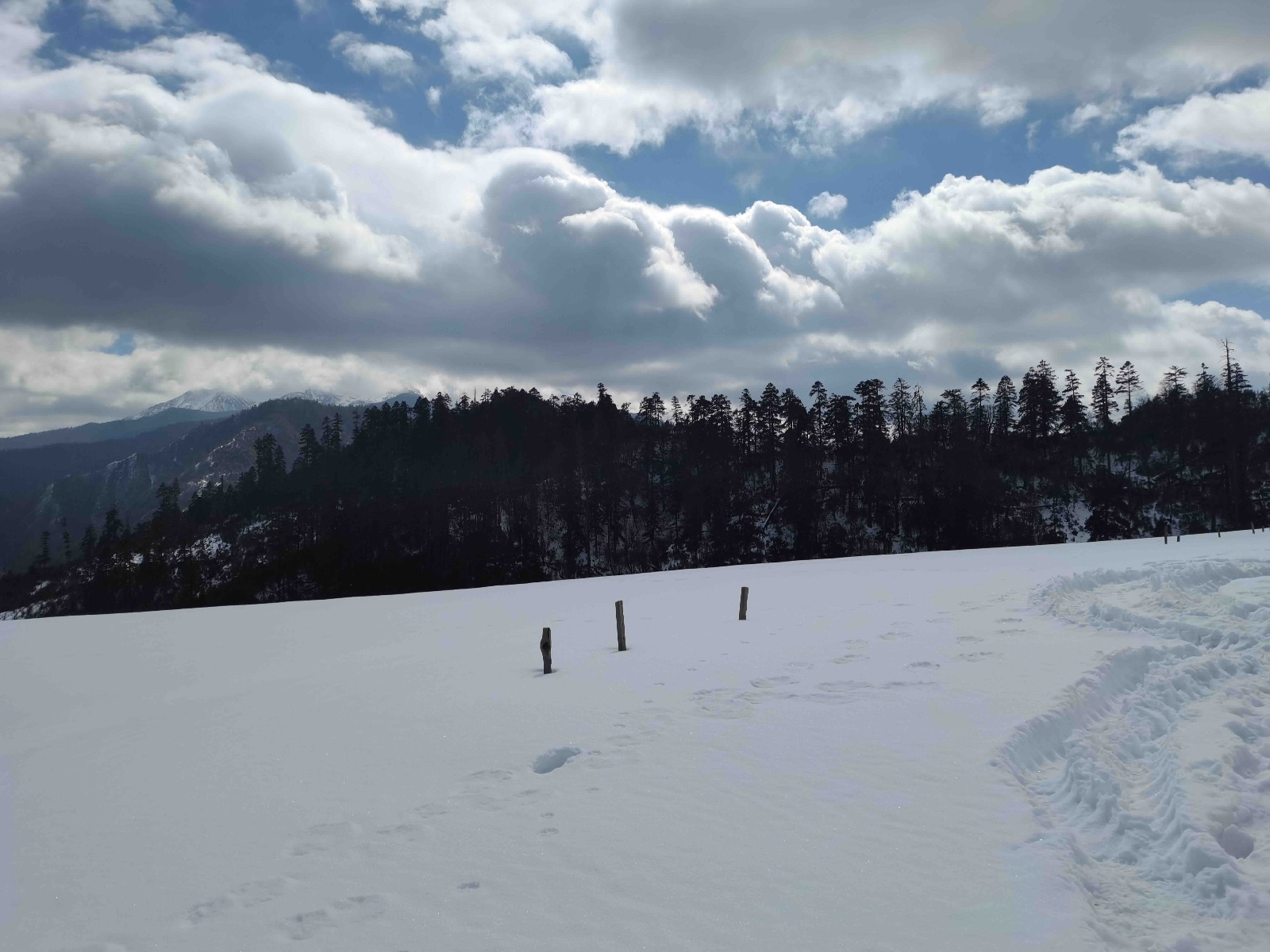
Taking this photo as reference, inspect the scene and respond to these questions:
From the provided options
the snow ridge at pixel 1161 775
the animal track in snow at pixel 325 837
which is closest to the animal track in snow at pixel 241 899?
the animal track in snow at pixel 325 837

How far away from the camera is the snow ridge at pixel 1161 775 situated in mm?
5852

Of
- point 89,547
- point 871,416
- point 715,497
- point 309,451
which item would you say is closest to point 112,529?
point 89,547

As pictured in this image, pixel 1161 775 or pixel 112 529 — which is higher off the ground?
pixel 112 529

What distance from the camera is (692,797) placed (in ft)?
25.5

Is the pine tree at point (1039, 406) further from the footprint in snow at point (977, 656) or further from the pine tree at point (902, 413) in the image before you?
the footprint in snow at point (977, 656)

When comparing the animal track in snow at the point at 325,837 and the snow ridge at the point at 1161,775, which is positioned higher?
the animal track in snow at the point at 325,837

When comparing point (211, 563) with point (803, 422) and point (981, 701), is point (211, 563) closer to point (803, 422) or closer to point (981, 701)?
point (803, 422)

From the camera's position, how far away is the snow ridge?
5852 millimetres

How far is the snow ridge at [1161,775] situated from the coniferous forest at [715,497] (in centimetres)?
7487

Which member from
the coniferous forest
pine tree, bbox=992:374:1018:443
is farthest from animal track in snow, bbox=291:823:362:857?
pine tree, bbox=992:374:1018:443

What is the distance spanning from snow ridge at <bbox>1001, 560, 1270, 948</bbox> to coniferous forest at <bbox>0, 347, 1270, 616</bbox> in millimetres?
74872

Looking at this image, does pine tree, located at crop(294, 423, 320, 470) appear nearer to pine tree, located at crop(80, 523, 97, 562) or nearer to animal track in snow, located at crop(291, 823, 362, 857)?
pine tree, located at crop(80, 523, 97, 562)

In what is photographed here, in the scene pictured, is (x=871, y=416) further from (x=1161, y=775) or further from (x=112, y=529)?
(x=112, y=529)

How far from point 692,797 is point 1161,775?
17.9 ft
